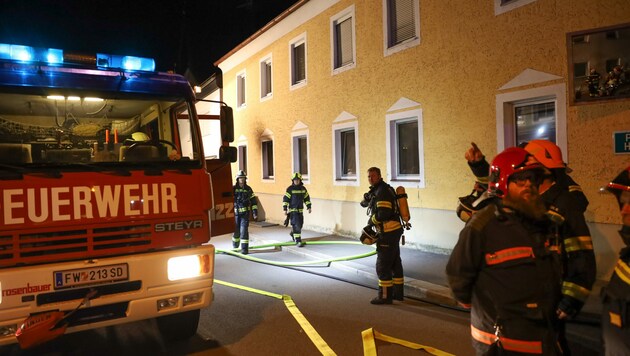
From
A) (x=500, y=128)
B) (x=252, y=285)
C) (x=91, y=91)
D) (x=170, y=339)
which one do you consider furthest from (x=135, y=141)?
(x=500, y=128)

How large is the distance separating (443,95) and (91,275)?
23.3 ft

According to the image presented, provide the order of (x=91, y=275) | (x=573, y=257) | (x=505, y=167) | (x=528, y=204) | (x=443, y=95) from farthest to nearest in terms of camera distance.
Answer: (x=443, y=95), (x=91, y=275), (x=573, y=257), (x=505, y=167), (x=528, y=204)

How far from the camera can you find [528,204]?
2375 millimetres

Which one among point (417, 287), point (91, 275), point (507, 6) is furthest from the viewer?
point (507, 6)

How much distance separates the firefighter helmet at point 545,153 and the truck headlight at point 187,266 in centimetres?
298

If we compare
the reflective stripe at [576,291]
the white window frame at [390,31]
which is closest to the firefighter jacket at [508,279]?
the reflective stripe at [576,291]

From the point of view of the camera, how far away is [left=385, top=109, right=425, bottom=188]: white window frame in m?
9.38

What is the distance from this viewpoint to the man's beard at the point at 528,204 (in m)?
2.37

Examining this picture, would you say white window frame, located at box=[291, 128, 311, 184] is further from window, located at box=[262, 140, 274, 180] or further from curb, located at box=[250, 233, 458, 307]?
curb, located at box=[250, 233, 458, 307]

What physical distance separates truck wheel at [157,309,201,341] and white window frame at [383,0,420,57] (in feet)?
23.5

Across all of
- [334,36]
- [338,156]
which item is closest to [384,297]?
[338,156]

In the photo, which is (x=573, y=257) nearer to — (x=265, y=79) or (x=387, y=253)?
(x=387, y=253)

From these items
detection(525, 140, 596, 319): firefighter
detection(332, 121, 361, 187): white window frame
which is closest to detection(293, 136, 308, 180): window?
detection(332, 121, 361, 187): white window frame

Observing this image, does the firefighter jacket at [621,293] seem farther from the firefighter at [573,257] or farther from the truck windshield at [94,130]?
the truck windshield at [94,130]
